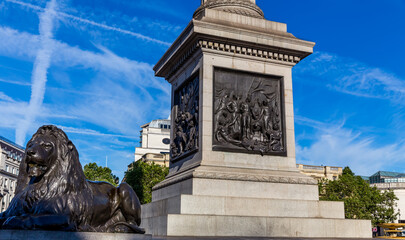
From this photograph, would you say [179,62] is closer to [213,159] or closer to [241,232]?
[213,159]

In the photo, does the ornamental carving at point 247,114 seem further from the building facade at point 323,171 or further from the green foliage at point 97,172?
the building facade at point 323,171

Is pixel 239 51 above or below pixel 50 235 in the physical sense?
above

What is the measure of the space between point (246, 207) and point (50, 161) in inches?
332

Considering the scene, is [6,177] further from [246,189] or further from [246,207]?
[246,207]

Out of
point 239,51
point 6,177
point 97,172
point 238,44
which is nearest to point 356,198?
point 97,172

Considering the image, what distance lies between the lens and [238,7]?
62.8 feet

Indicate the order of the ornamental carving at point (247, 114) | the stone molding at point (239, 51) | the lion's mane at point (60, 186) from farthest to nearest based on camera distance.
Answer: the stone molding at point (239, 51), the ornamental carving at point (247, 114), the lion's mane at point (60, 186)

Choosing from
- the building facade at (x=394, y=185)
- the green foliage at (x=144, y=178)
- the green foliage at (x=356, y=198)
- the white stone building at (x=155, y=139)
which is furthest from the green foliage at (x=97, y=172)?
the white stone building at (x=155, y=139)

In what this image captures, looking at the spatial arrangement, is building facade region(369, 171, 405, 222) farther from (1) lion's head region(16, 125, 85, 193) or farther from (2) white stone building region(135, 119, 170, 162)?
(1) lion's head region(16, 125, 85, 193)

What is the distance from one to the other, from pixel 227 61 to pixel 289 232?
6788 mm

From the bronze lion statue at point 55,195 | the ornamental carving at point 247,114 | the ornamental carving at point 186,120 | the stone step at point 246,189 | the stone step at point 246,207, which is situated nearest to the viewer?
the bronze lion statue at point 55,195

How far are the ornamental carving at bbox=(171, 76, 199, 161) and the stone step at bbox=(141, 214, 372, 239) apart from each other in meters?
3.53

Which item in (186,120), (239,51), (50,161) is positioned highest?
(239,51)

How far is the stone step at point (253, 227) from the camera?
13.2 metres
